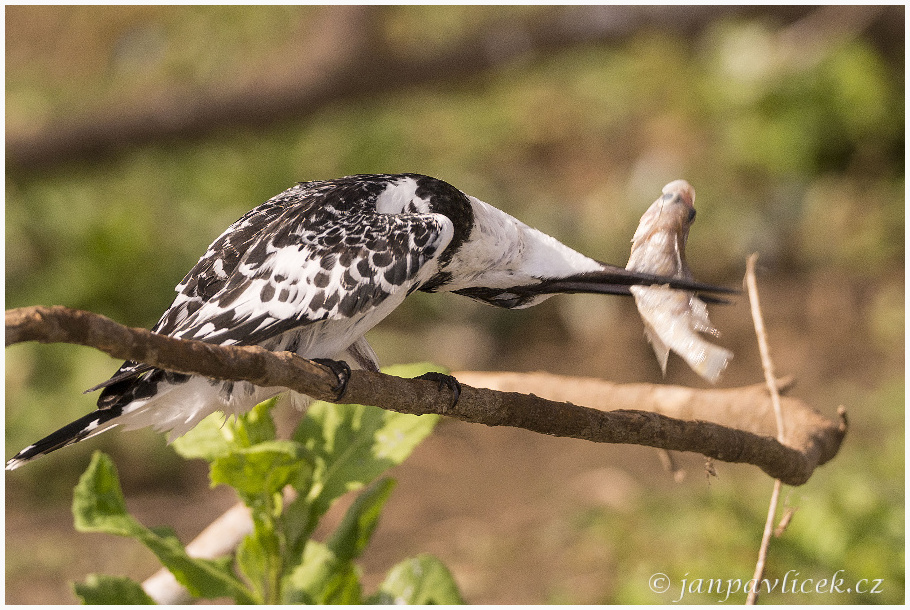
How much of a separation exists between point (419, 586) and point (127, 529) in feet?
1.64

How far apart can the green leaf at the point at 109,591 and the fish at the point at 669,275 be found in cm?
89

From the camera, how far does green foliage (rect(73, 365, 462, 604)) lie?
137 centimetres

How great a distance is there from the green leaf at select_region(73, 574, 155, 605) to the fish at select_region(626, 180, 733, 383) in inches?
35.0

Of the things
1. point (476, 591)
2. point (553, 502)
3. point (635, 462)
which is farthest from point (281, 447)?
point (635, 462)

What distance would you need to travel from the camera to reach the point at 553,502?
2.91 metres

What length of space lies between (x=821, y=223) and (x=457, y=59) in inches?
70.1

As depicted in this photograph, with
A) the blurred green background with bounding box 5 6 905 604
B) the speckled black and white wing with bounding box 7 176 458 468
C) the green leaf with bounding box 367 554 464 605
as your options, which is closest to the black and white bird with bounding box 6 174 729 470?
the speckled black and white wing with bounding box 7 176 458 468

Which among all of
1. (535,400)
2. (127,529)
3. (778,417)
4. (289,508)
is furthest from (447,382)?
(778,417)

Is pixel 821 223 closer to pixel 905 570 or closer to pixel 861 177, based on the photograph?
pixel 861 177

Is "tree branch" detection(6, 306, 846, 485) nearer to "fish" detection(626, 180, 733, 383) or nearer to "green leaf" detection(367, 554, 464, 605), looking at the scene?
"fish" detection(626, 180, 733, 383)

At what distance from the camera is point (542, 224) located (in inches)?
148

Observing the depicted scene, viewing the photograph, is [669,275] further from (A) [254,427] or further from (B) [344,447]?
(A) [254,427]

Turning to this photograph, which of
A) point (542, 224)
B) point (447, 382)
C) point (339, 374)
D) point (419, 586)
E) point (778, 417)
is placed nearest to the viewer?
point (339, 374)

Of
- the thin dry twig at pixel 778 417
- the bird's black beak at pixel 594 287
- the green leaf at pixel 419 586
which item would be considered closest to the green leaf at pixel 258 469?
the green leaf at pixel 419 586
